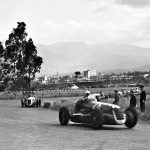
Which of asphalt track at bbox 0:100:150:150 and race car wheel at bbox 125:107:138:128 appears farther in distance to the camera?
race car wheel at bbox 125:107:138:128

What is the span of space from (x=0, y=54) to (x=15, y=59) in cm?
554

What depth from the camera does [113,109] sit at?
20.5 metres

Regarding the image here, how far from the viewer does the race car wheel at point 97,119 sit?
65.6 feet

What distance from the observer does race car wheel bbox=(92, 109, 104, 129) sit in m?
20.0

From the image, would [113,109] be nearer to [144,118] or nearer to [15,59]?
[144,118]

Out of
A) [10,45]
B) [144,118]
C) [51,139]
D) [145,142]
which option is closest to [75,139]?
[51,139]

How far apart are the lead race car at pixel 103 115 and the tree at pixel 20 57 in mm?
77549

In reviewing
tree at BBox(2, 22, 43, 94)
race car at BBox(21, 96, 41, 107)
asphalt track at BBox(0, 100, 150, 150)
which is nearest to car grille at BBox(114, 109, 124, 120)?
asphalt track at BBox(0, 100, 150, 150)

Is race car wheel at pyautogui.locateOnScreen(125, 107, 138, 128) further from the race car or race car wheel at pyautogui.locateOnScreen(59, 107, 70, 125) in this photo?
the race car

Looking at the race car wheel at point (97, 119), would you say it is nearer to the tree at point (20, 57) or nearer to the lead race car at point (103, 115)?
the lead race car at point (103, 115)

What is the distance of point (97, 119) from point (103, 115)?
0.94 ft

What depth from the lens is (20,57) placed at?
10188cm

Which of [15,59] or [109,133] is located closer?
[109,133]

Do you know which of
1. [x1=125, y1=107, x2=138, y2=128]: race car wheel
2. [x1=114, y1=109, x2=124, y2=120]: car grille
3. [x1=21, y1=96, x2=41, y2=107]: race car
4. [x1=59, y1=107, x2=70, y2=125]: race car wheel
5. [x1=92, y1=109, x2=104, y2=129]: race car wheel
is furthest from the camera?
[x1=21, y1=96, x2=41, y2=107]: race car
